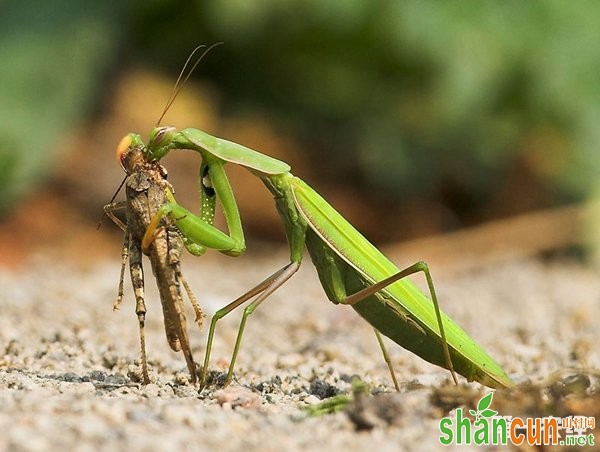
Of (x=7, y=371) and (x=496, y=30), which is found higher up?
(x=496, y=30)

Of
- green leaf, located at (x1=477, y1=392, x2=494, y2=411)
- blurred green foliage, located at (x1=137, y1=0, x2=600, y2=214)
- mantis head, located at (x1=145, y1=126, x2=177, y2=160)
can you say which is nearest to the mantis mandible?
mantis head, located at (x1=145, y1=126, x2=177, y2=160)

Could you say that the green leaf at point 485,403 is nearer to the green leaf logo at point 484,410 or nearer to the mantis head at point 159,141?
the green leaf logo at point 484,410

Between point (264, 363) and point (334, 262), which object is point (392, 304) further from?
point (264, 363)

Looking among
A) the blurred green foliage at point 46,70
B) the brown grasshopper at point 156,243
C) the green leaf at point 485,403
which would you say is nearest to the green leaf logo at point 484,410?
the green leaf at point 485,403

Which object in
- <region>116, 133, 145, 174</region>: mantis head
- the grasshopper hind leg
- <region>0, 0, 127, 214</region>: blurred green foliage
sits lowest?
the grasshopper hind leg

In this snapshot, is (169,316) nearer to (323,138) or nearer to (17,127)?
(17,127)

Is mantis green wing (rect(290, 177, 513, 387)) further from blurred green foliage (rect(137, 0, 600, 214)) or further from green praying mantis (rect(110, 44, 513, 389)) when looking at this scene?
blurred green foliage (rect(137, 0, 600, 214))

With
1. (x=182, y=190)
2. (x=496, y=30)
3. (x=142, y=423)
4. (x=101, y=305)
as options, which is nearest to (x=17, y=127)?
(x=182, y=190)
